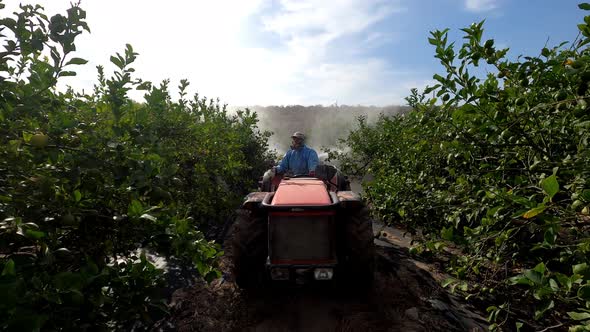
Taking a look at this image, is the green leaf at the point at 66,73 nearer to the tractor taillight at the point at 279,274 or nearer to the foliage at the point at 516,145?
the foliage at the point at 516,145

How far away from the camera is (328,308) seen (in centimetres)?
327

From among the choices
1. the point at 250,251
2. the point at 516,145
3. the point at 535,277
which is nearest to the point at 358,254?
the point at 250,251

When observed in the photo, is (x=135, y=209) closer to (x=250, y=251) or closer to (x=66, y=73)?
(x=66, y=73)

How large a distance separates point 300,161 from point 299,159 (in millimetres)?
44

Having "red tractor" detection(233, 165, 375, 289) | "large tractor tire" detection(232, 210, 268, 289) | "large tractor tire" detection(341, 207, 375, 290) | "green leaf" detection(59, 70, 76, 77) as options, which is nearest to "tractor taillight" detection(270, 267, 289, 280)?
"red tractor" detection(233, 165, 375, 289)

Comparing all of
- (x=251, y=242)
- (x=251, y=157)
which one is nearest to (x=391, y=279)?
(x=251, y=242)

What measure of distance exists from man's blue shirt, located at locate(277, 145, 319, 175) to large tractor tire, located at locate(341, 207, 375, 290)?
2.21 meters

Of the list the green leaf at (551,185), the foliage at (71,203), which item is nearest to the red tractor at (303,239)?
the foliage at (71,203)


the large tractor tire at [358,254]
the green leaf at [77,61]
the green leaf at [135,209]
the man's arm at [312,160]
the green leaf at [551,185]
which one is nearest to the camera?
the green leaf at [551,185]

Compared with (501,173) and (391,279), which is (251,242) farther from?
(501,173)

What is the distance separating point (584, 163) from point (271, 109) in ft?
119

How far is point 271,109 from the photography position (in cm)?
3712

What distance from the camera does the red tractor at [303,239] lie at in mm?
3275

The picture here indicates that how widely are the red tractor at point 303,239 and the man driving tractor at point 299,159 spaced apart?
187 cm
